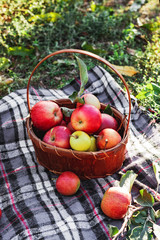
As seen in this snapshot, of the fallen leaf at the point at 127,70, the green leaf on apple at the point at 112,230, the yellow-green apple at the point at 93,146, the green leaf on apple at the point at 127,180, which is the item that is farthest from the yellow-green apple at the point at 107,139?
the fallen leaf at the point at 127,70

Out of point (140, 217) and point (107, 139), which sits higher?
point (107, 139)

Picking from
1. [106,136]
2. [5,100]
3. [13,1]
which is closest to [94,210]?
[106,136]

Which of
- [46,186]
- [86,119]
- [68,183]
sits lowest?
[46,186]

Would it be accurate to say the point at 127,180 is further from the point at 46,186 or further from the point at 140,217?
the point at 46,186

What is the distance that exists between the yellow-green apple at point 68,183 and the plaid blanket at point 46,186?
0.19ft

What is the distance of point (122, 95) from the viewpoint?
2451 millimetres

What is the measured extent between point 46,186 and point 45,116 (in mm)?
454

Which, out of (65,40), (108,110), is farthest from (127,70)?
(108,110)

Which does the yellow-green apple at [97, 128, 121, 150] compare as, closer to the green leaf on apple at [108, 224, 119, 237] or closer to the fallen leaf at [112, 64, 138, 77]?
the green leaf on apple at [108, 224, 119, 237]

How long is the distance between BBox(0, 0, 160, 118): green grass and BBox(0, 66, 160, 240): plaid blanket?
625 millimetres

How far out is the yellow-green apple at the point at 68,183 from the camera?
1.60 m

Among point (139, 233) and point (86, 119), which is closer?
point (139, 233)

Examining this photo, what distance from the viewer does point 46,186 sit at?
1.73 metres

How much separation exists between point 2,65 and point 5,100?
85 centimetres
